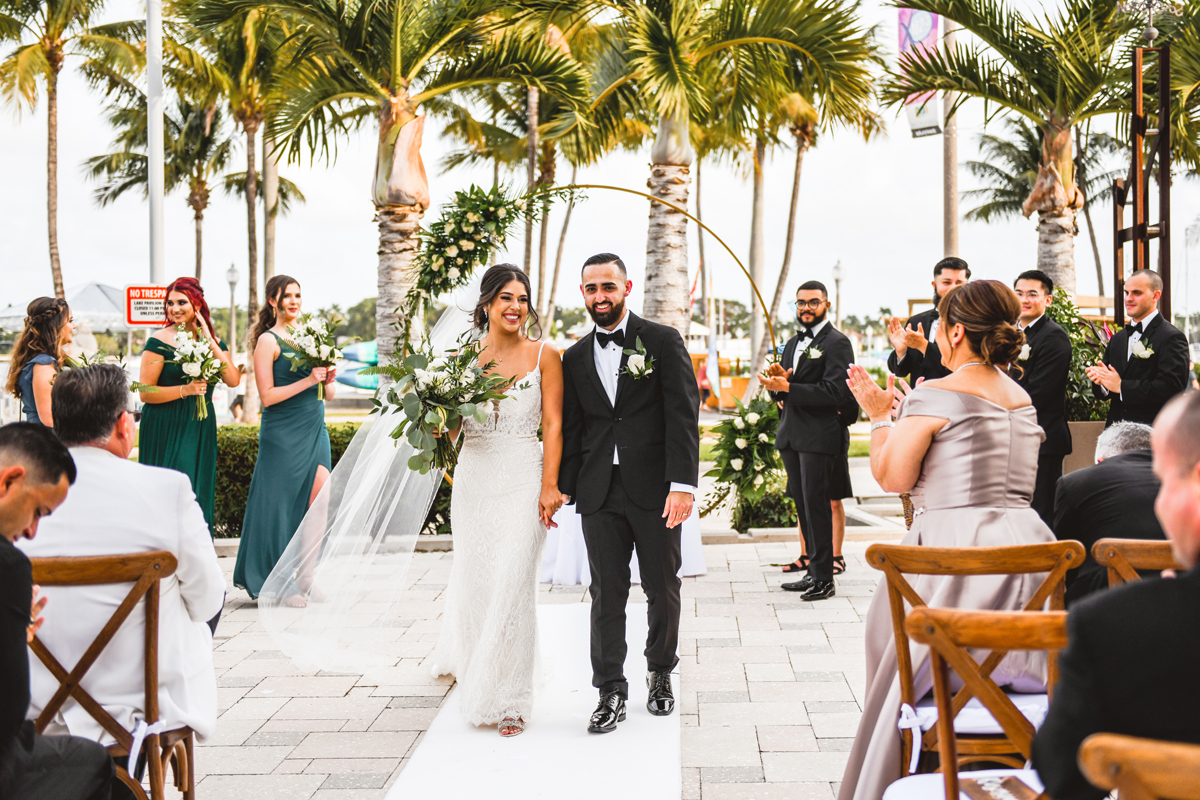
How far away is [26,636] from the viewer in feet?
7.02

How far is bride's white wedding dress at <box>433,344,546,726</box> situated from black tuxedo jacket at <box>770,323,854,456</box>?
8.62 feet

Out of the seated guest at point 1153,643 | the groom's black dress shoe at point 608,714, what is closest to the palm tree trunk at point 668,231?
the groom's black dress shoe at point 608,714

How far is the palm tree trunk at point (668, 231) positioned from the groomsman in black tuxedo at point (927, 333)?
4267 millimetres

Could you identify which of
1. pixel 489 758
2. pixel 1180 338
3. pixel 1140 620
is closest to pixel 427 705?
Result: pixel 489 758

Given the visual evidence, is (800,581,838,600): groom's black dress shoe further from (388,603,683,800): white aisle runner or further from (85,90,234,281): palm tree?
(85,90,234,281): palm tree

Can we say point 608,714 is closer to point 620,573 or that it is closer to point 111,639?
point 620,573

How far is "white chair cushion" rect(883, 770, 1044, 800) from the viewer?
2.53 metres

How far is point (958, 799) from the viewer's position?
7.75 ft

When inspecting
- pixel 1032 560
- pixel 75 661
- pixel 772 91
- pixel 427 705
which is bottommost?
pixel 427 705

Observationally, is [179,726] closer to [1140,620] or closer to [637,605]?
[1140,620]

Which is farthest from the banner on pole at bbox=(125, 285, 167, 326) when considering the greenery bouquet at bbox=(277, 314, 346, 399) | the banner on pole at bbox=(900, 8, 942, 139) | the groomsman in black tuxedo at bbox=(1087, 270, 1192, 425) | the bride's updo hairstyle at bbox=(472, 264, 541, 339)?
the groomsman in black tuxedo at bbox=(1087, 270, 1192, 425)

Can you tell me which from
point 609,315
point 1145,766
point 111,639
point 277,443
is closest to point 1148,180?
point 609,315

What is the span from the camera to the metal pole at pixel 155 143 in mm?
11297

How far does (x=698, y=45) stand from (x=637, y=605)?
6253 mm
